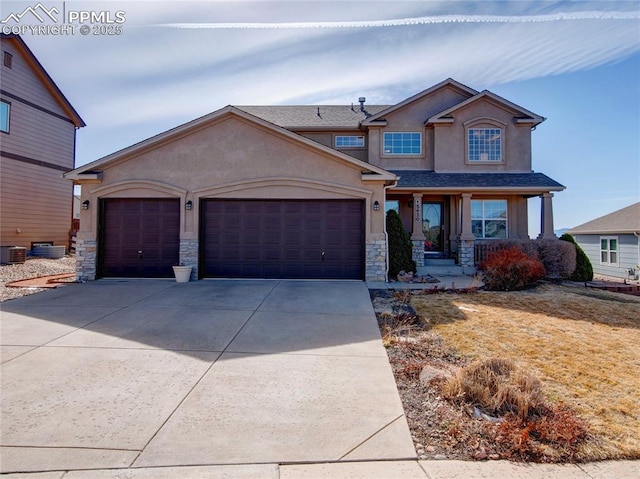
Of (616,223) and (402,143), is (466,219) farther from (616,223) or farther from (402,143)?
(616,223)

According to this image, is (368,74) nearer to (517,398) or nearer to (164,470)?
(517,398)

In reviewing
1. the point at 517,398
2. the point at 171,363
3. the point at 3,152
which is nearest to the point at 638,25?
the point at 517,398

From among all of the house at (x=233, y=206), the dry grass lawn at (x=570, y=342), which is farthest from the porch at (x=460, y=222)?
the dry grass lawn at (x=570, y=342)

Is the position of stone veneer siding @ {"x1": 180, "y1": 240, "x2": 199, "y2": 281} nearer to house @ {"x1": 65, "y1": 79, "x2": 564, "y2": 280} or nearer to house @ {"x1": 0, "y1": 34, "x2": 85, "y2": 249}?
house @ {"x1": 65, "y1": 79, "x2": 564, "y2": 280}

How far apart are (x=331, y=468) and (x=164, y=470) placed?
1.32 metres

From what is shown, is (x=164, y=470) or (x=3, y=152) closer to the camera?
(x=164, y=470)

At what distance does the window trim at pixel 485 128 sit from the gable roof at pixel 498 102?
780 millimetres

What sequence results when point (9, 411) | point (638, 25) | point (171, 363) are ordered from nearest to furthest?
point (9, 411), point (171, 363), point (638, 25)

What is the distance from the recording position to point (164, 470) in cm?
284

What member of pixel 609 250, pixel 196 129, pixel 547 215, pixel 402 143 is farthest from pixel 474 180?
pixel 609 250

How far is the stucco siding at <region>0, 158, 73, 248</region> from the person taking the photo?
1700 centimetres

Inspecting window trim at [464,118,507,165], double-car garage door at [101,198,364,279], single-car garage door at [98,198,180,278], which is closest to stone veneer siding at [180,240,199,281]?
double-car garage door at [101,198,364,279]

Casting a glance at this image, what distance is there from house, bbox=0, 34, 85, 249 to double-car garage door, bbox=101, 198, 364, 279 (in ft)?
30.2

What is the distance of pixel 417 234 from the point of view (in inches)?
583
